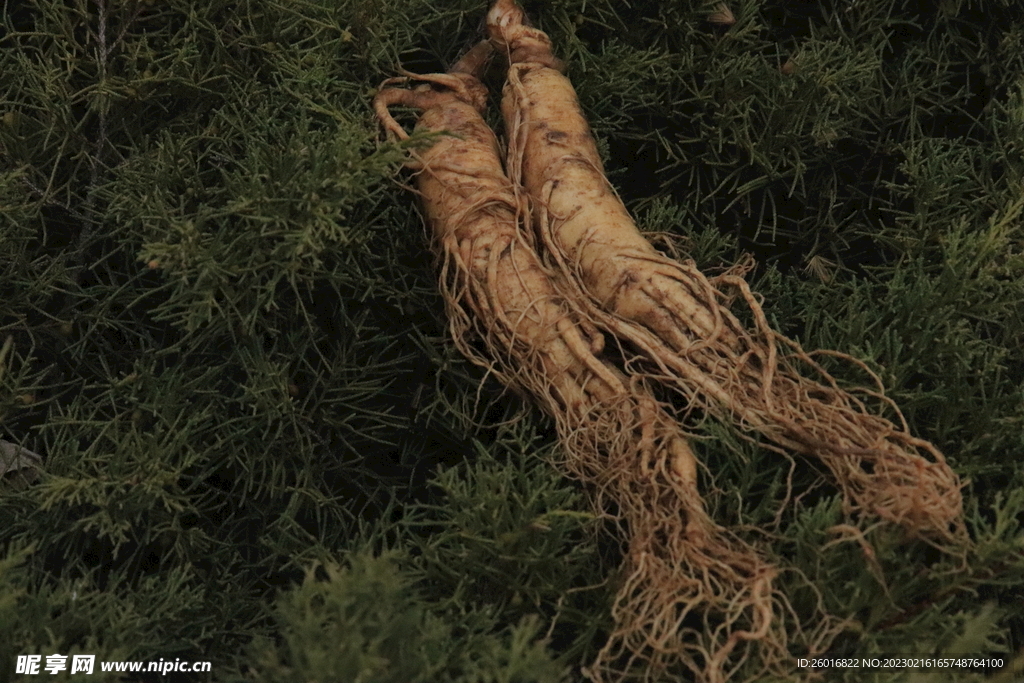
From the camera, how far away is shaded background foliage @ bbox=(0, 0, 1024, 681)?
4.53 feet

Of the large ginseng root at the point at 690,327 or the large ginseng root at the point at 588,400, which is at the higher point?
the large ginseng root at the point at 690,327

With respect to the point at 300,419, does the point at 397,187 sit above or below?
above

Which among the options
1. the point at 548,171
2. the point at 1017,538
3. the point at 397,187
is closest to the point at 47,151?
the point at 397,187

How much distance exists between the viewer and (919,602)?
4.46ft

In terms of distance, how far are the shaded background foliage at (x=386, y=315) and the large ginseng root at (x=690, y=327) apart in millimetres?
50

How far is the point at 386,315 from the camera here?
172 centimetres

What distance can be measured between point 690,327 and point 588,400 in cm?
18

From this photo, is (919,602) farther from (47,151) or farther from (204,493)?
(47,151)

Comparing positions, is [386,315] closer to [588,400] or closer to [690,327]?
[588,400]

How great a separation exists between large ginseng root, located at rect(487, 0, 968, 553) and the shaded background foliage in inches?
2.0

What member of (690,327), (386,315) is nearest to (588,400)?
(690,327)

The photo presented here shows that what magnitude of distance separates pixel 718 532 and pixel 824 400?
0.89ft

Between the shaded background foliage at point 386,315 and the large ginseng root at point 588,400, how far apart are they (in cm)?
5

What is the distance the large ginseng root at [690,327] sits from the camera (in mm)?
1398
